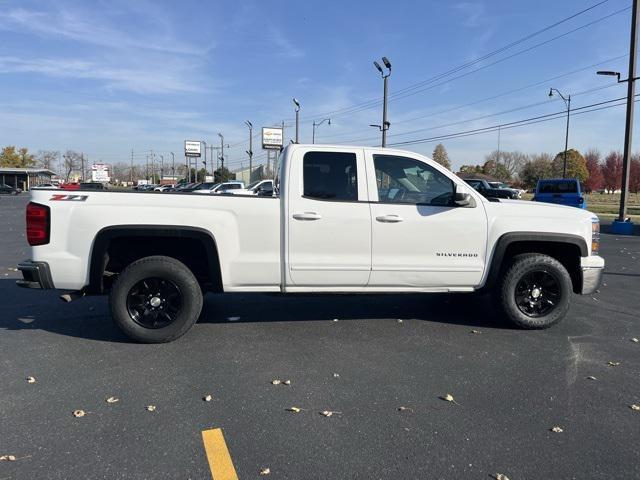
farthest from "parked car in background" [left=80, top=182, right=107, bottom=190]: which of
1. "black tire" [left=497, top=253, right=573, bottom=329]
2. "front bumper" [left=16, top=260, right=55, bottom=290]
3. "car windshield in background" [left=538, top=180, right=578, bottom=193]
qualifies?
"car windshield in background" [left=538, top=180, right=578, bottom=193]

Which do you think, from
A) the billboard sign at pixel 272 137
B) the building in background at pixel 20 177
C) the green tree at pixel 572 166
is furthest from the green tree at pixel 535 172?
the building in background at pixel 20 177

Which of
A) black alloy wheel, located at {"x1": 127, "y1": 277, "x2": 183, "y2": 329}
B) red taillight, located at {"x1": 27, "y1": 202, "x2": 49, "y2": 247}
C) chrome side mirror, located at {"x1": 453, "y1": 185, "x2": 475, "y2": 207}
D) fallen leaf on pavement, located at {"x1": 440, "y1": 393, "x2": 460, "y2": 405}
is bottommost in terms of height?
fallen leaf on pavement, located at {"x1": 440, "y1": 393, "x2": 460, "y2": 405}

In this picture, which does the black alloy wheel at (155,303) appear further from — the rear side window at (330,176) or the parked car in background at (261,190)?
the rear side window at (330,176)

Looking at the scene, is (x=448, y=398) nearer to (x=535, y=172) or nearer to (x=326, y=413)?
(x=326, y=413)

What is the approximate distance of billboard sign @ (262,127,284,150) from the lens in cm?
7327

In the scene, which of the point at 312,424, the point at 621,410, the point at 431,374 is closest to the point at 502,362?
the point at 431,374

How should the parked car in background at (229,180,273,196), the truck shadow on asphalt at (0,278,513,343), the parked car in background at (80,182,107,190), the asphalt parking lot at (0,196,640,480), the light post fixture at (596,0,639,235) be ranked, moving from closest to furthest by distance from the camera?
the asphalt parking lot at (0,196,640,480), the parked car in background at (80,182,107,190), the truck shadow on asphalt at (0,278,513,343), the parked car in background at (229,180,273,196), the light post fixture at (596,0,639,235)

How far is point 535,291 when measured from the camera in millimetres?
5570

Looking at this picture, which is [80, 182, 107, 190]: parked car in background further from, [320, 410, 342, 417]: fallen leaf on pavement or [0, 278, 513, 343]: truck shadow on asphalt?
[320, 410, 342, 417]: fallen leaf on pavement

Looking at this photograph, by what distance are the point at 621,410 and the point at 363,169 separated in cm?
310

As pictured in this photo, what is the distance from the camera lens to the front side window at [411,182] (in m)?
5.27

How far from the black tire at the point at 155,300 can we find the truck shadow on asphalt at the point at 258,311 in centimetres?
36

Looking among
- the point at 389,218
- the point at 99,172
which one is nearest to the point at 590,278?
the point at 389,218

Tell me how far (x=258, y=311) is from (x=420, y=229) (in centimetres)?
239
